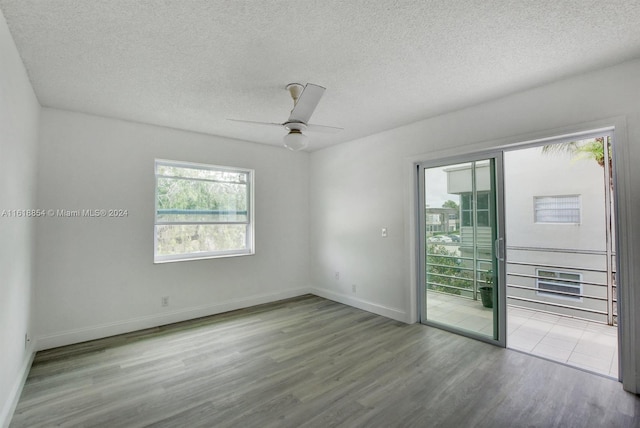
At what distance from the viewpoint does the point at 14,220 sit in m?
2.28

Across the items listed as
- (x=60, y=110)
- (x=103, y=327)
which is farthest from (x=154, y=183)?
(x=103, y=327)

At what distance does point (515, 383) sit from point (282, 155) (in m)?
4.27

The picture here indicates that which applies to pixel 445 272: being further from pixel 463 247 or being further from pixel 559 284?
pixel 559 284

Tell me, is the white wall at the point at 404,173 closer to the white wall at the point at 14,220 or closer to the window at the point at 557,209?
the window at the point at 557,209

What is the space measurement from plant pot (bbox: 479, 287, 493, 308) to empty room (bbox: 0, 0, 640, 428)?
0.07 feet

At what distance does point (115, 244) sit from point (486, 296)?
4.39 meters

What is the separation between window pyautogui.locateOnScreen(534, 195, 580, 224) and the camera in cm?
456

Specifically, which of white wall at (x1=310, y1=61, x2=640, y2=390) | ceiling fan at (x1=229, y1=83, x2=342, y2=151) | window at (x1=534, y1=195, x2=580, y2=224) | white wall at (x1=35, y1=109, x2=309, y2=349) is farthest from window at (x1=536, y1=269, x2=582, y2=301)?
white wall at (x1=35, y1=109, x2=309, y2=349)

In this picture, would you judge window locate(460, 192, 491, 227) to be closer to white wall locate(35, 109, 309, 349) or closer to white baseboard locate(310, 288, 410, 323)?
white baseboard locate(310, 288, 410, 323)

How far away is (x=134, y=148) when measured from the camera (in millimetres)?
3742

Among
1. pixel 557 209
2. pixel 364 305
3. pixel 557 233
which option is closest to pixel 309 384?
pixel 364 305

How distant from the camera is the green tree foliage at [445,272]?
3555mm

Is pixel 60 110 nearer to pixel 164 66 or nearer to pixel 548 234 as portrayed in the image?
pixel 164 66

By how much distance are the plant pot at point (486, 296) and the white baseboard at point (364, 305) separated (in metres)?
0.95
